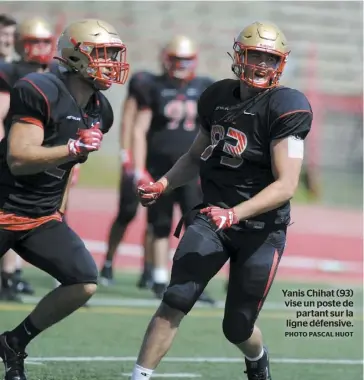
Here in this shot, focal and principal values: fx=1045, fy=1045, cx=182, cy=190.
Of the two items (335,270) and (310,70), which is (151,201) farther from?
(310,70)

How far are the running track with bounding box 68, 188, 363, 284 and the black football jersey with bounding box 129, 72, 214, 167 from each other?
186cm

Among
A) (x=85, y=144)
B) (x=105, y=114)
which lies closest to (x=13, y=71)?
(x=105, y=114)

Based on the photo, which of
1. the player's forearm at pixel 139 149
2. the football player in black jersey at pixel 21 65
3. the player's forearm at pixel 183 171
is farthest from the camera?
the player's forearm at pixel 139 149

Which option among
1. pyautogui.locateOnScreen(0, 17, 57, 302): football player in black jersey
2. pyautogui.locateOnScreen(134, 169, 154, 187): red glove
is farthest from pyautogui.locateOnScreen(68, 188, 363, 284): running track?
pyautogui.locateOnScreen(0, 17, 57, 302): football player in black jersey

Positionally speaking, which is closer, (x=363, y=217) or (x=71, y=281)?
(x=71, y=281)

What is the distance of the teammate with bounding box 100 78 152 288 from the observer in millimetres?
8047

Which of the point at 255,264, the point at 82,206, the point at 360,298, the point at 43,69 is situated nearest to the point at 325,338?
the point at 360,298

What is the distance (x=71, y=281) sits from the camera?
4.95m

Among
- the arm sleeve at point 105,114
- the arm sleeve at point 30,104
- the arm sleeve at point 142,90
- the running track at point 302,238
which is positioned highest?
the arm sleeve at point 30,104

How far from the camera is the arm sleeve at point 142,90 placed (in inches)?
314

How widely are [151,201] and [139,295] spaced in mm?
3221

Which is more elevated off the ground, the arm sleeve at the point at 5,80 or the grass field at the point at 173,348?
the arm sleeve at the point at 5,80

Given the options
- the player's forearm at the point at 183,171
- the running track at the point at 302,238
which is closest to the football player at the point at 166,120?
the running track at the point at 302,238

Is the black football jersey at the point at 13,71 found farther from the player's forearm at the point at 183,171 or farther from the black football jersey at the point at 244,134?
the black football jersey at the point at 244,134
